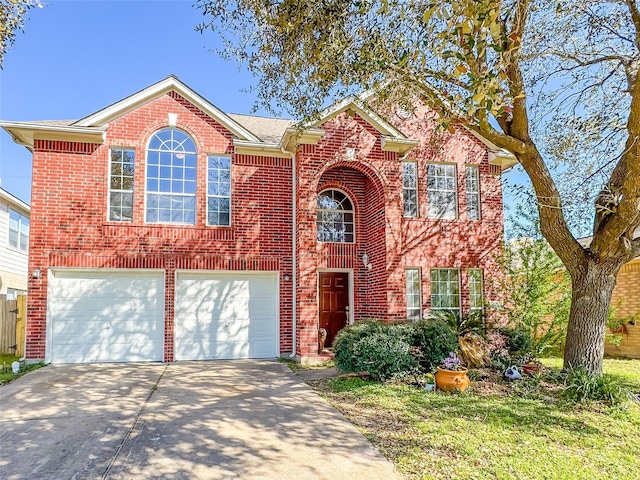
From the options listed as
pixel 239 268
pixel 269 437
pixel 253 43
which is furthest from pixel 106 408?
pixel 253 43

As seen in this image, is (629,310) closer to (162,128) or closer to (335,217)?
(335,217)

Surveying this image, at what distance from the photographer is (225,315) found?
36.1ft

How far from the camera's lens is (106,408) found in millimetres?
6344

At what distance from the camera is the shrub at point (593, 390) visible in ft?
21.4

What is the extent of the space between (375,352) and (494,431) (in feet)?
8.96

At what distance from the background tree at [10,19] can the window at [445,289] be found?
33.2ft

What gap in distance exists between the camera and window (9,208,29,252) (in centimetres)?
1633

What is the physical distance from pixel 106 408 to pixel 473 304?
9363 millimetres

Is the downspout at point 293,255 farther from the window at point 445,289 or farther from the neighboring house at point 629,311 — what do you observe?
the neighboring house at point 629,311

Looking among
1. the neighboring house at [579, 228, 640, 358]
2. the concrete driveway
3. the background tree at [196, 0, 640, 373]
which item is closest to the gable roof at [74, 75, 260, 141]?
the background tree at [196, 0, 640, 373]

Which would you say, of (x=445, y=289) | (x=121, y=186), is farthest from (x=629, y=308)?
(x=121, y=186)

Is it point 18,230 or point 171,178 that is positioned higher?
point 171,178

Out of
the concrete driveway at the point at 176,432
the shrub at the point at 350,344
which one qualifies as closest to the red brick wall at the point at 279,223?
the shrub at the point at 350,344

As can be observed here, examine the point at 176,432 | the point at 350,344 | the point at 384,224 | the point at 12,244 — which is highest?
the point at 384,224
